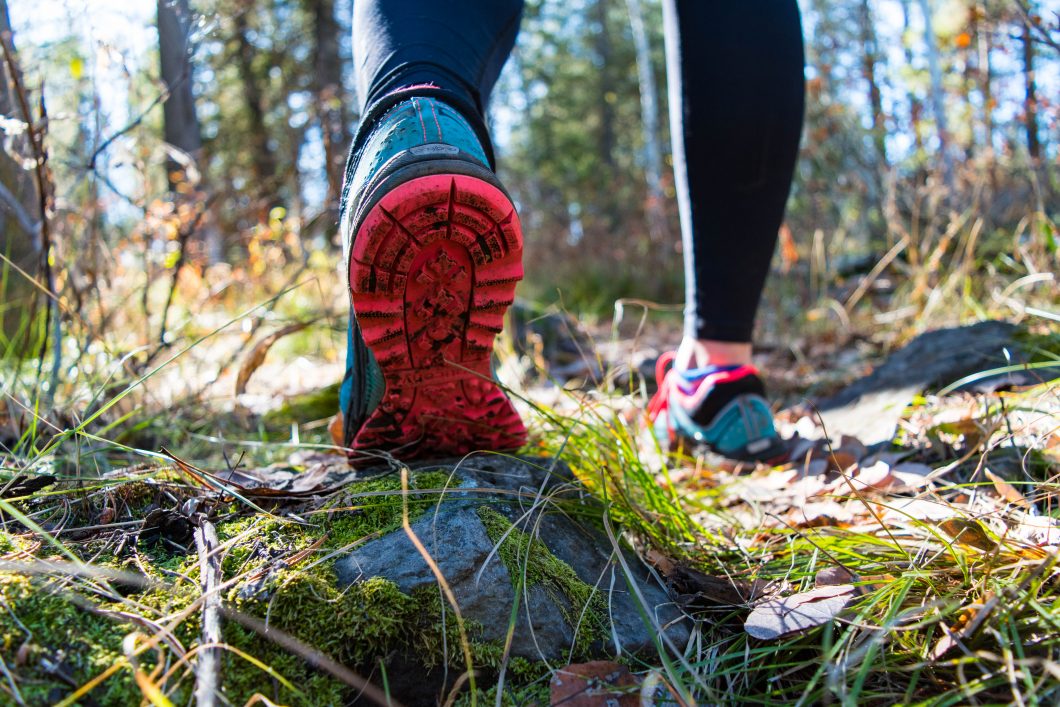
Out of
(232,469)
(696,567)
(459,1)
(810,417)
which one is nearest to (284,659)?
(232,469)

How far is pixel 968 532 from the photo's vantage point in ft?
2.86

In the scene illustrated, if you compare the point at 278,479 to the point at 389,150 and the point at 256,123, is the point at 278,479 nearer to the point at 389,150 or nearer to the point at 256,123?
the point at 389,150

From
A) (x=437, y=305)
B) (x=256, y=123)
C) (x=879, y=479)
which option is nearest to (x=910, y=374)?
(x=879, y=479)

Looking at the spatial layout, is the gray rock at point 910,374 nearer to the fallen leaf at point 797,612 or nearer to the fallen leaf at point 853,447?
the fallen leaf at point 853,447

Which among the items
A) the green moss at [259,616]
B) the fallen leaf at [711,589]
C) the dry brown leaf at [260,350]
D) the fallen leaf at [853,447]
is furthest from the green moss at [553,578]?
the fallen leaf at [853,447]

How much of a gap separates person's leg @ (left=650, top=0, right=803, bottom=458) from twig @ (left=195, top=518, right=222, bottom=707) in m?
1.09

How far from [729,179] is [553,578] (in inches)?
37.6

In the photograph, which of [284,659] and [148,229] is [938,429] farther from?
[148,229]

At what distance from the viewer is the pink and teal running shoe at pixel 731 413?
154 centimetres

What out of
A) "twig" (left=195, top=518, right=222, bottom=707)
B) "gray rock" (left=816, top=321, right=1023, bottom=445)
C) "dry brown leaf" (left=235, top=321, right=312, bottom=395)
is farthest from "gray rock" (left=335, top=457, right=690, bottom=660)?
"gray rock" (left=816, top=321, right=1023, bottom=445)

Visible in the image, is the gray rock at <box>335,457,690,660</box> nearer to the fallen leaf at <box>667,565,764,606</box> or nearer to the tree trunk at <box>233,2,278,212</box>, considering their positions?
the fallen leaf at <box>667,565,764,606</box>

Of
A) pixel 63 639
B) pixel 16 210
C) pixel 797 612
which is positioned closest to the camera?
pixel 63 639

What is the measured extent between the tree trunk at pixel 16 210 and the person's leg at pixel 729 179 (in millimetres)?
1292

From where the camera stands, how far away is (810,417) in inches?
76.0
